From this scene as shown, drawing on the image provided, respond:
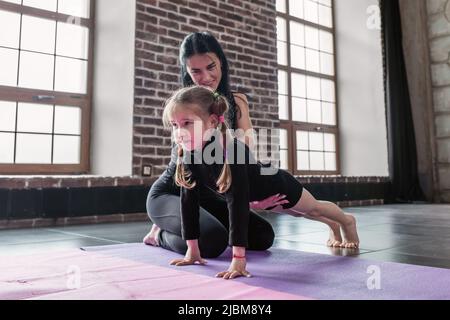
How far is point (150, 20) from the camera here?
3387 millimetres

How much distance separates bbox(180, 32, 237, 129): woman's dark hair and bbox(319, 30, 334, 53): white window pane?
411cm

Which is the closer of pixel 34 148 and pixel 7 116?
pixel 7 116

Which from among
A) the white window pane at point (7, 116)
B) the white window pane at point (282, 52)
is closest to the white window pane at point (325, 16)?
the white window pane at point (282, 52)

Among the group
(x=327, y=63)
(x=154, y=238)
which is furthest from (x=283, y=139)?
(x=154, y=238)

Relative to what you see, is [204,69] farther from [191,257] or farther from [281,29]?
[281,29]

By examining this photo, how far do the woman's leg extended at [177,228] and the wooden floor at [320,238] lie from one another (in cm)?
39

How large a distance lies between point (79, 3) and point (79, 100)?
0.84 meters

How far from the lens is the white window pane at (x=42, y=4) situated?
311 cm

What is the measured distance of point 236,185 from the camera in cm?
128

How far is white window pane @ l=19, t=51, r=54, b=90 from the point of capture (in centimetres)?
304

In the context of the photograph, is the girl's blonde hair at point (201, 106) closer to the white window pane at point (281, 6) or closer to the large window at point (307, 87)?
the large window at point (307, 87)

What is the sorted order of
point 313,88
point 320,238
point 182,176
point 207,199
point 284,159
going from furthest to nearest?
point 313,88, point 284,159, point 320,238, point 207,199, point 182,176

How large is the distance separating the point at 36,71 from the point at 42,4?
554mm

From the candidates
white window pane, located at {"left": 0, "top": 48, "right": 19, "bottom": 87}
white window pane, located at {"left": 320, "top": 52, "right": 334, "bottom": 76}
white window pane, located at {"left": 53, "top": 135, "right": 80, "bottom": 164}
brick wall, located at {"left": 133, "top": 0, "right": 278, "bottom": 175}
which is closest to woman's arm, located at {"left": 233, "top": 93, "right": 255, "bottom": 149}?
brick wall, located at {"left": 133, "top": 0, "right": 278, "bottom": 175}
